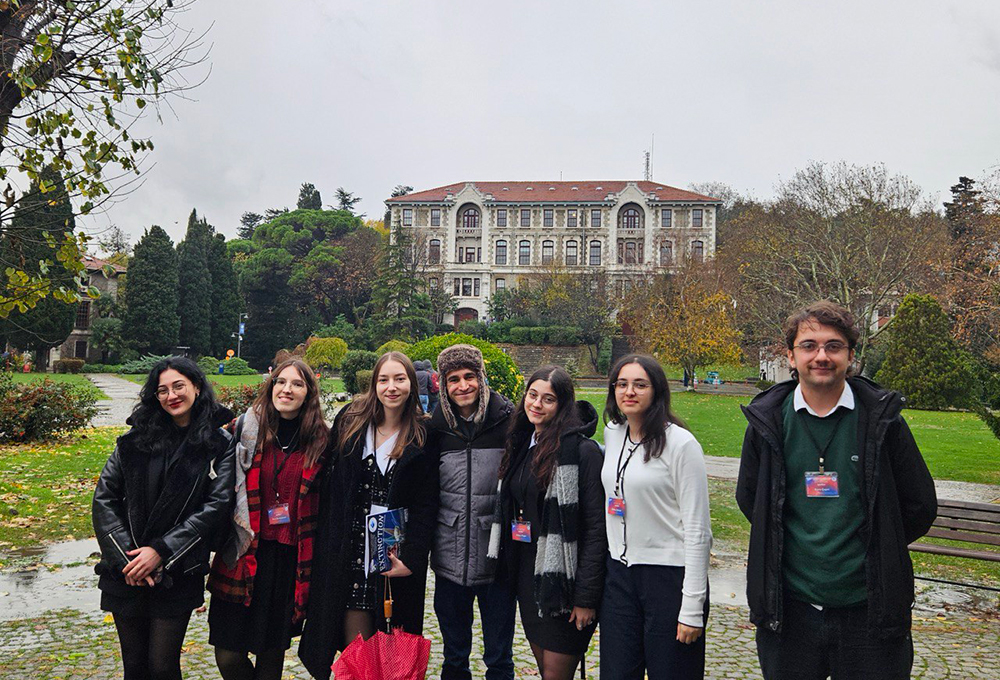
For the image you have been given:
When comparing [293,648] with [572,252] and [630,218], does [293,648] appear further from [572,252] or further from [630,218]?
[630,218]

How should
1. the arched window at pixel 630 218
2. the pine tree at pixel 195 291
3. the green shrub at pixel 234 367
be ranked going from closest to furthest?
1. the green shrub at pixel 234 367
2. the pine tree at pixel 195 291
3. the arched window at pixel 630 218

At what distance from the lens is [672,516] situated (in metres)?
3.20

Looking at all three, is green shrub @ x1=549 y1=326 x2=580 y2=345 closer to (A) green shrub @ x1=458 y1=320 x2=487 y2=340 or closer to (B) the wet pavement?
(A) green shrub @ x1=458 y1=320 x2=487 y2=340

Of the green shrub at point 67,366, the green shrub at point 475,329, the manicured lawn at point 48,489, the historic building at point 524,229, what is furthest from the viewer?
the historic building at point 524,229

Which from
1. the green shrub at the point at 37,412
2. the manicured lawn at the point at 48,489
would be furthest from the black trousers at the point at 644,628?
the green shrub at the point at 37,412

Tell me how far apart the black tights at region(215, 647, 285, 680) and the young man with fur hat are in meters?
0.85

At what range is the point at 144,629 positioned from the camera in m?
3.54

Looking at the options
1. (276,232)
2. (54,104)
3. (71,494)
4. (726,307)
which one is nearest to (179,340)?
(276,232)

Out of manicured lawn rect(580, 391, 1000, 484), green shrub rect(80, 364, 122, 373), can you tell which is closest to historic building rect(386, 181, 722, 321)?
green shrub rect(80, 364, 122, 373)

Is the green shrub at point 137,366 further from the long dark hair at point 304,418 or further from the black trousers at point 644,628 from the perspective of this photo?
the black trousers at point 644,628

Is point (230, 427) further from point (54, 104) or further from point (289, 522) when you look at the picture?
point (54, 104)

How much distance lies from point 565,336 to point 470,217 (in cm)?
1948

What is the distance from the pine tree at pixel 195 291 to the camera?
48.7m

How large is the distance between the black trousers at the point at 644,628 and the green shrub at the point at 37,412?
556 inches
